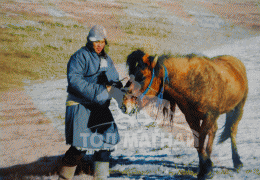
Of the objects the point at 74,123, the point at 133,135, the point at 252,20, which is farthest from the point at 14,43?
the point at 252,20

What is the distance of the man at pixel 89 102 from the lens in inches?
71.1

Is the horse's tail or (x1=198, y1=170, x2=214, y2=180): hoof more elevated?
the horse's tail

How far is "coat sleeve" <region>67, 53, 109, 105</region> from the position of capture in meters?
1.77

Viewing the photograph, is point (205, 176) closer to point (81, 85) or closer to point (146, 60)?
point (146, 60)

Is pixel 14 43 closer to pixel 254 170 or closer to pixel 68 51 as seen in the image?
pixel 68 51

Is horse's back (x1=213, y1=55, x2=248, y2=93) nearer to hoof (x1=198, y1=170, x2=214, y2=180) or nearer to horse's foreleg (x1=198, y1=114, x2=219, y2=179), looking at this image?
horse's foreleg (x1=198, y1=114, x2=219, y2=179)

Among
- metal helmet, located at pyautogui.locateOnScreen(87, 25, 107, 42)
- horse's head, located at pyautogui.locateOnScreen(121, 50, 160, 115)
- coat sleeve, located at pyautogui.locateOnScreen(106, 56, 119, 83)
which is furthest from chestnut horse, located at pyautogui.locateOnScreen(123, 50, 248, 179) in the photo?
metal helmet, located at pyautogui.locateOnScreen(87, 25, 107, 42)

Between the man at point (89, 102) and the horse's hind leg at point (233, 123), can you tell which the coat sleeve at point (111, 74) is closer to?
the man at point (89, 102)

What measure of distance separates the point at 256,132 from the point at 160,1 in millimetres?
14364

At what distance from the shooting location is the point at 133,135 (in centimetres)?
430

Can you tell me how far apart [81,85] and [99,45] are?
45cm

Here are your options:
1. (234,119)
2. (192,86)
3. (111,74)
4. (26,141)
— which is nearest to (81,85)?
(111,74)

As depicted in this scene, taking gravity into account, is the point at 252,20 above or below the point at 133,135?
above

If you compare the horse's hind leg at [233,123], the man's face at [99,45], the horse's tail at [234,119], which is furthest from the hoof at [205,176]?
the man's face at [99,45]
